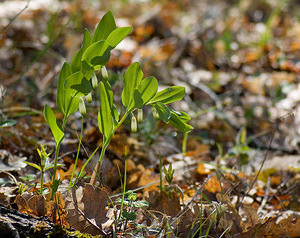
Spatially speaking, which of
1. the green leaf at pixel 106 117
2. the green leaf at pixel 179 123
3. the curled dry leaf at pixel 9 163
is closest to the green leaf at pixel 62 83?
the green leaf at pixel 106 117

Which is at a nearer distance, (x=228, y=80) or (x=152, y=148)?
(x=152, y=148)

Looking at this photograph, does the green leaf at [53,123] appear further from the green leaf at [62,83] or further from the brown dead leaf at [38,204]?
the brown dead leaf at [38,204]

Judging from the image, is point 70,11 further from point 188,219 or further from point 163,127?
point 188,219

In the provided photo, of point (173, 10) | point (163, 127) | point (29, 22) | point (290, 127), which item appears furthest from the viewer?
point (173, 10)

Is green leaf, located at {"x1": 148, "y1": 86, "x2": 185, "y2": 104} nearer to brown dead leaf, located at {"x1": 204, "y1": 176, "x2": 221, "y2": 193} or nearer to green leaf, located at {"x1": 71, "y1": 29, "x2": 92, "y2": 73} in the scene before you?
green leaf, located at {"x1": 71, "y1": 29, "x2": 92, "y2": 73}

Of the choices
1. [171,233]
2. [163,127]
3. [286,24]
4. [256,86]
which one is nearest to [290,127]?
[256,86]

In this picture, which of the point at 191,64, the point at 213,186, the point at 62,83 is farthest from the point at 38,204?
the point at 191,64
